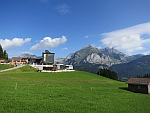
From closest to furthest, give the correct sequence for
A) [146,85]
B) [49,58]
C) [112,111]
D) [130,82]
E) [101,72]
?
1. [112,111]
2. [146,85]
3. [130,82]
4. [49,58]
5. [101,72]

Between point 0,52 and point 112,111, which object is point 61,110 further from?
point 0,52

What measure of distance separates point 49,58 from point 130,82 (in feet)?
281

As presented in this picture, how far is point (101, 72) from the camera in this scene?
15462cm

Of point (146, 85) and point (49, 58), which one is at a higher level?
point (49, 58)

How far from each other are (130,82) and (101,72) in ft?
285

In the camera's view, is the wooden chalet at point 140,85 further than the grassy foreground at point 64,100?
Yes

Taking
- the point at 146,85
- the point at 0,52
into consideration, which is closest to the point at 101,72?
the point at 0,52

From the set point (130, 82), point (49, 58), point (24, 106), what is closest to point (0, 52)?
point (49, 58)

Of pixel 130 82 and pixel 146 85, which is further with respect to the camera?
pixel 130 82

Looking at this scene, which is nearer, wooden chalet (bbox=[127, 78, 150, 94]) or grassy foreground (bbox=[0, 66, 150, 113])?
grassy foreground (bbox=[0, 66, 150, 113])

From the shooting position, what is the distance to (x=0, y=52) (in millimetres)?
144125

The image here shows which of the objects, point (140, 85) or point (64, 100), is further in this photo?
point (140, 85)

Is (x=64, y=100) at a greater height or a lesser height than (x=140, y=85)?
greater

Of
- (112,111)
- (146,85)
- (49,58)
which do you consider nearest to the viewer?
(112,111)
